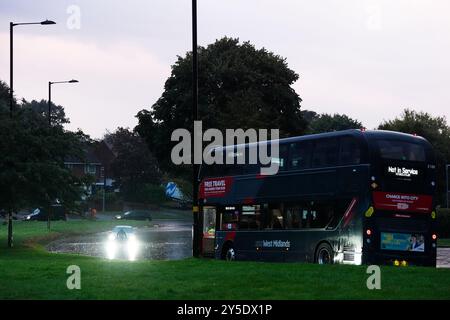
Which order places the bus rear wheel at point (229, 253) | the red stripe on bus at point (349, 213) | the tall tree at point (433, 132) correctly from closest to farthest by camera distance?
the red stripe on bus at point (349, 213)
the bus rear wheel at point (229, 253)
the tall tree at point (433, 132)

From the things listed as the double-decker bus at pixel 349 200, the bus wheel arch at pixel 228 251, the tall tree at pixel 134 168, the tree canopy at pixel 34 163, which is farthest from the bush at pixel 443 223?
the tall tree at pixel 134 168

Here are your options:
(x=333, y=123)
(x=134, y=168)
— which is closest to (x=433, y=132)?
(x=333, y=123)

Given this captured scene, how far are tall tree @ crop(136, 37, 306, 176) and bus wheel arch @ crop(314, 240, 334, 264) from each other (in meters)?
41.0

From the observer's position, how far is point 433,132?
269 feet

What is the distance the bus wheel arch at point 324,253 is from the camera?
25.7m

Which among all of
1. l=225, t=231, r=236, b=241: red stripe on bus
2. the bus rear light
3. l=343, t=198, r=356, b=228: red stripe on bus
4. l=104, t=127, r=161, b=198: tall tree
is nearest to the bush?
l=225, t=231, r=236, b=241: red stripe on bus

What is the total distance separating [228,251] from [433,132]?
5458 centimetres

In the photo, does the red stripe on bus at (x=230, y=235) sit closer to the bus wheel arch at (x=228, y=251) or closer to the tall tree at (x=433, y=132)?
the bus wheel arch at (x=228, y=251)

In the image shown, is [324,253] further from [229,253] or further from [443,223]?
[443,223]

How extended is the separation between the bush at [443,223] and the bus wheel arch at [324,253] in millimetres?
27931

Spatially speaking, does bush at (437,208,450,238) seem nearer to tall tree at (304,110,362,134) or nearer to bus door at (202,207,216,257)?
bus door at (202,207,216,257)

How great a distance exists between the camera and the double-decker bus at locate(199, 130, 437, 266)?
80.6ft
